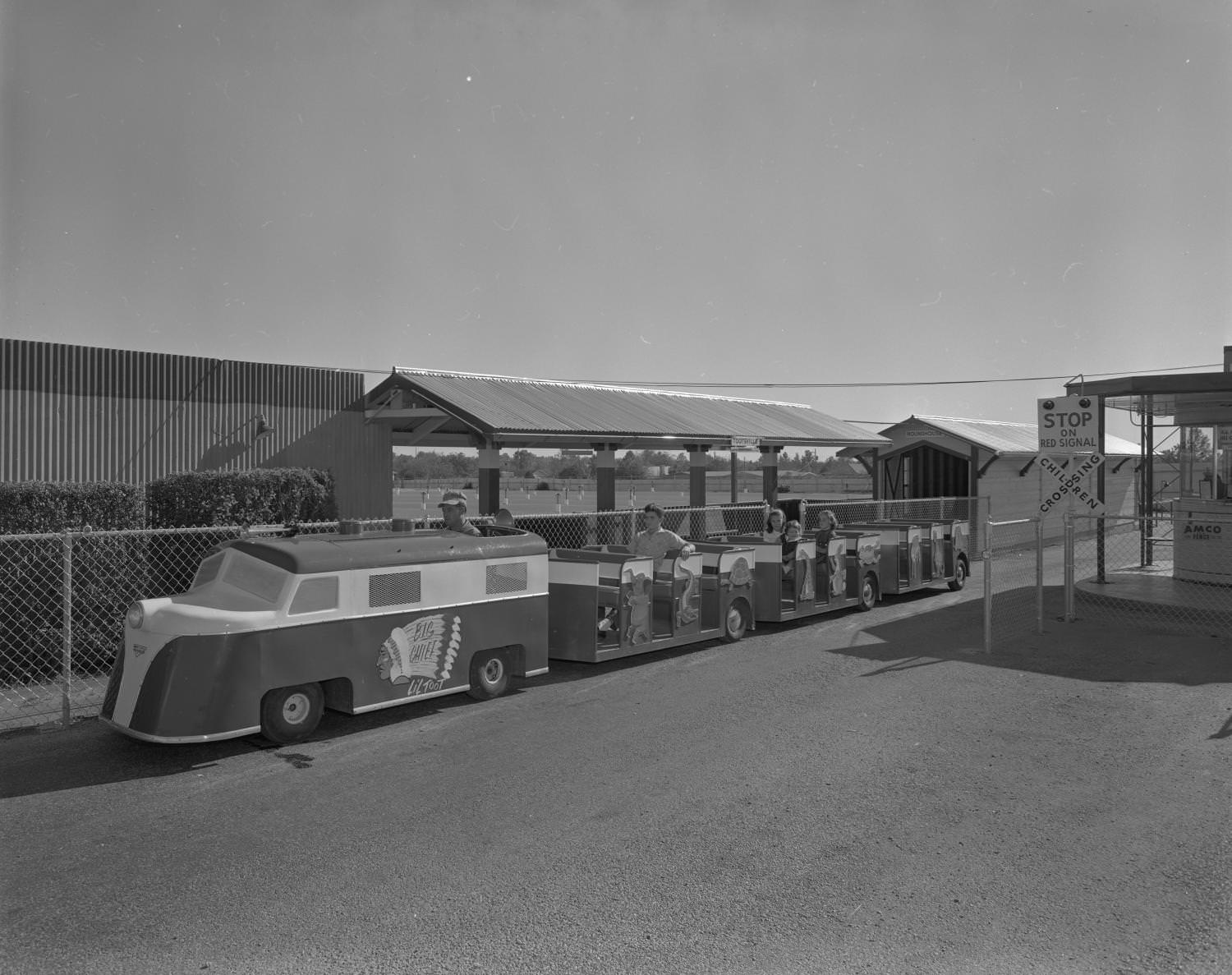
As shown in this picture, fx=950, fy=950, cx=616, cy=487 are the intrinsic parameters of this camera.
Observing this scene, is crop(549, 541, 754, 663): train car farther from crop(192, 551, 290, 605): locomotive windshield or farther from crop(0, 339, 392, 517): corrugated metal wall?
crop(0, 339, 392, 517): corrugated metal wall

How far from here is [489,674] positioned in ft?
28.7

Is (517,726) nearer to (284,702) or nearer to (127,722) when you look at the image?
(284,702)

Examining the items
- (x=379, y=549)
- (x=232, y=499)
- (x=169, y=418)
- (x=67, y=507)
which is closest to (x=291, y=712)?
(x=379, y=549)

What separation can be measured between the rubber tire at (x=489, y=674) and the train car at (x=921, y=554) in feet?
26.8

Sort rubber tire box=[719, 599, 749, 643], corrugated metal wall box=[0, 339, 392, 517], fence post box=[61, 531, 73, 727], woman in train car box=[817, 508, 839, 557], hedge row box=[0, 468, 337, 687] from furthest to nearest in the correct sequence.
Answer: corrugated metal wall box=[0, 339, 392, 517]
woman in train car box=[817, 508, 839, 557]
rubber tire box=[719, 599, 749, 643]
hedge row box=[0, 468, 337, 687]
fence post box=[61, 531, 73, 727]

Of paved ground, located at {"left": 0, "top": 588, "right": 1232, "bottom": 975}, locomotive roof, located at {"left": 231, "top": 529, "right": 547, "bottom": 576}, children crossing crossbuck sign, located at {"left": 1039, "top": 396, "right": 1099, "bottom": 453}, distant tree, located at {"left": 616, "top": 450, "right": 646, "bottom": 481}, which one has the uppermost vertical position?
distant tree, located at {"left": 616, "top": 450, "right": 646, "bottom": 481}

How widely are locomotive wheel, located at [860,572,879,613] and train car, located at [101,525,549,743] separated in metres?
6.80

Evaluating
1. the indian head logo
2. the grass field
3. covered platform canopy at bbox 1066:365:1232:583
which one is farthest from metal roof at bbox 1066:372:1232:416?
the grass field

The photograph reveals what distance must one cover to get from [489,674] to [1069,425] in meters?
8.60

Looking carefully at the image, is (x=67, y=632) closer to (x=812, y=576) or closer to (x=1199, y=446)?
(x=812, y=576)

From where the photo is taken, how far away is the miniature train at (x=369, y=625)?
22.0 ft

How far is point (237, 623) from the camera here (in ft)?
22.4

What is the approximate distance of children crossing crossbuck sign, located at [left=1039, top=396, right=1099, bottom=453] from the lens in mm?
12492

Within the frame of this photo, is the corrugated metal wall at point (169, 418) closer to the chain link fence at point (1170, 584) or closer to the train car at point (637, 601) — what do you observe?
the train car at point (637, 601)
